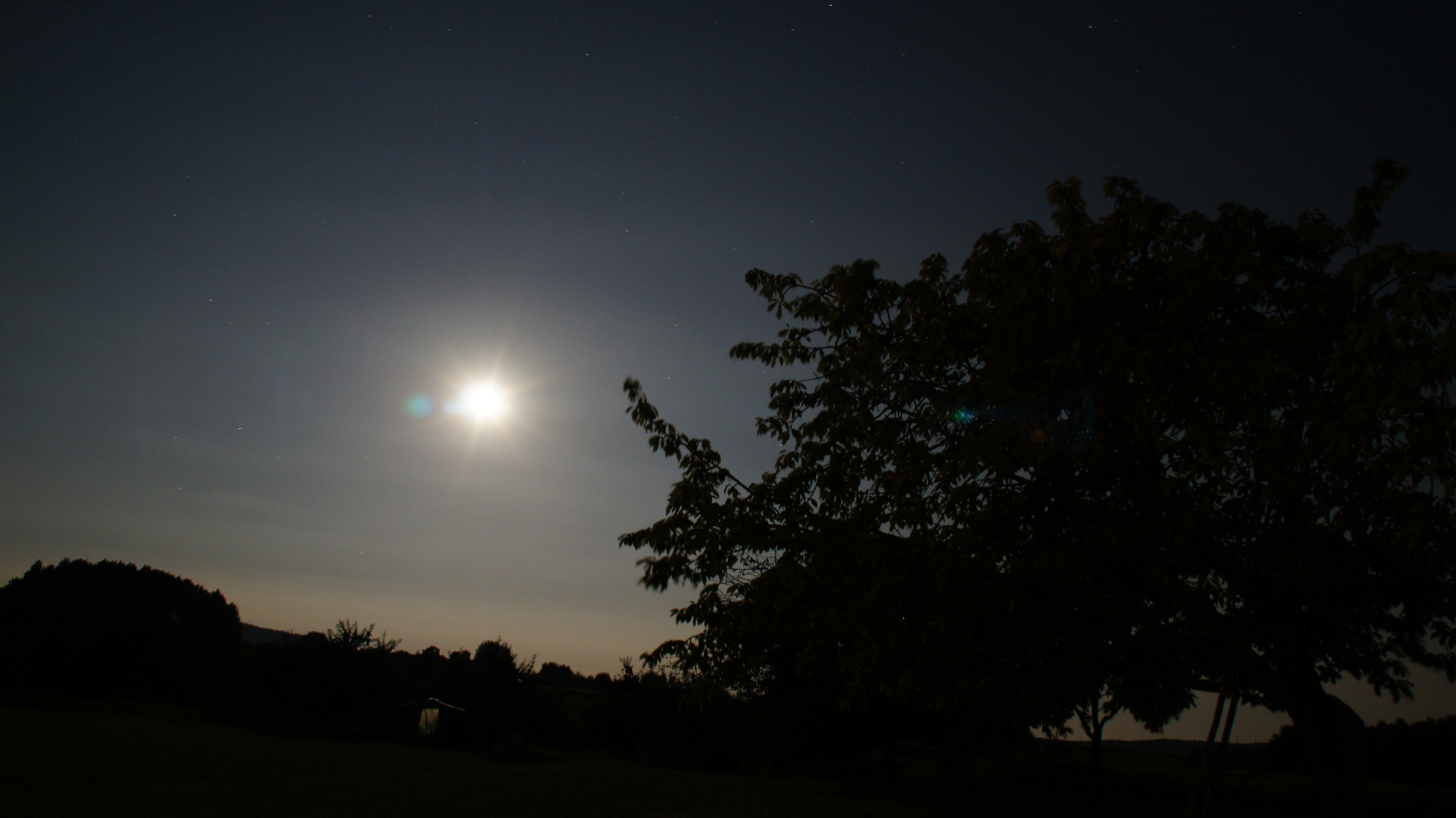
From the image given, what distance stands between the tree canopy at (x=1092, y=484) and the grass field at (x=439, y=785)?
13572 mm

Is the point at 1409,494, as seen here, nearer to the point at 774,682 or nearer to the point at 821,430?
the point at 821,430

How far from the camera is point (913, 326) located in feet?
37.0

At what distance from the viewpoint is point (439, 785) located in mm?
25500

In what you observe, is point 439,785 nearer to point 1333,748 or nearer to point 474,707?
point 1333,748

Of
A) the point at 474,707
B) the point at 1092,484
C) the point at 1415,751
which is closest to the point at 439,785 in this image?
the point at 1092,484

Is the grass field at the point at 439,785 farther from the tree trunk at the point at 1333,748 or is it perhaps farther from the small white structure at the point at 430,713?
the tree trunk at the point at 1333,748

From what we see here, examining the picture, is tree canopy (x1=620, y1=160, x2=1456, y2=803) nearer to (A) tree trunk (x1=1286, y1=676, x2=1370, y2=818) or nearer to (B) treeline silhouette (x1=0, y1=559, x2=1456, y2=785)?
(A) tree trunk (x1=1286, y1=676, x2=1370, y2=818)

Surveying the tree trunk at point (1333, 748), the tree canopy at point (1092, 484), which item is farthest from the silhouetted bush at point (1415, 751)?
the tree canopy at point (1092, 484)

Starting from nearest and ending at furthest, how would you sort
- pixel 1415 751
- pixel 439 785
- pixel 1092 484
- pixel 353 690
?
pixel 1092 484 → pixel 439 785 → pixel 1415 751 → pixel 353 690

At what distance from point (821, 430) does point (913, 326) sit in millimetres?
2099

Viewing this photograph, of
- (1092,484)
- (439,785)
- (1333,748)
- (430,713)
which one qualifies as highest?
(1092,484)

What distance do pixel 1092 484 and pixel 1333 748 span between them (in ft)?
17.6

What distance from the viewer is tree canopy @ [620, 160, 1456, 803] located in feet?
29.9

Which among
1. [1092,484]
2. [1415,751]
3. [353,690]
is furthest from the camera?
[353,690]
